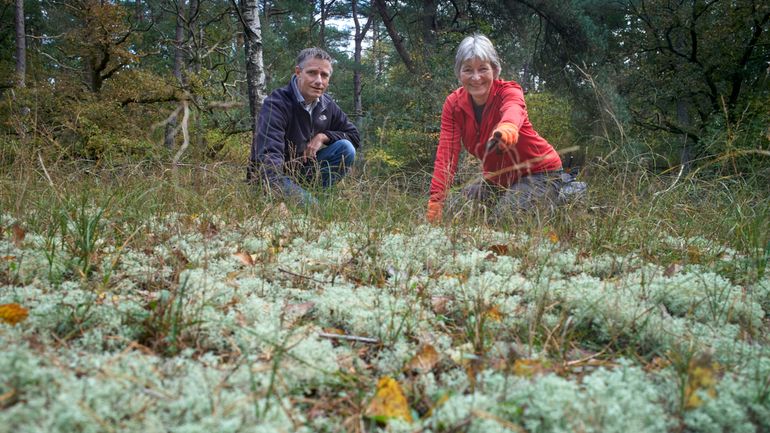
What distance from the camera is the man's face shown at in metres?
4.09

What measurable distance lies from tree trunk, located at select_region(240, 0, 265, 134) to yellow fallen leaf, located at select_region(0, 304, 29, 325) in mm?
3779

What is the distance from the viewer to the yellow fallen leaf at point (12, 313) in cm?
128

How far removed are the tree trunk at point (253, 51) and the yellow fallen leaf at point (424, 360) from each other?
13.3 ft

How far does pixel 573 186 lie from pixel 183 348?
2.57 meters

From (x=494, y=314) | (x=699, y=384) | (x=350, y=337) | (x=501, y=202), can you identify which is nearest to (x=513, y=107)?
(x=501, y=202)

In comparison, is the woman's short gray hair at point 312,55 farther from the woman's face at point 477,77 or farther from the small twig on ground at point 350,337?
the small twig on ground at point 350,337

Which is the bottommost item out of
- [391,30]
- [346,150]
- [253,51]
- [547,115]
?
[346,150]

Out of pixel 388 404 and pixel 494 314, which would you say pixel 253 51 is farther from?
pixel 388 404

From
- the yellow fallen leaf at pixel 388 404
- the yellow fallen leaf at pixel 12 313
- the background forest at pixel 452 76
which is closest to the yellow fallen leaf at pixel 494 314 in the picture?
the yellow fallen leaf at pixel 388 404

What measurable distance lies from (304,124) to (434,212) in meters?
2.05

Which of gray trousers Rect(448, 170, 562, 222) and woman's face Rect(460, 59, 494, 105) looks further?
woman's face Rect(460, 59, 494, 105)

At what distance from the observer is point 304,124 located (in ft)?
14.3

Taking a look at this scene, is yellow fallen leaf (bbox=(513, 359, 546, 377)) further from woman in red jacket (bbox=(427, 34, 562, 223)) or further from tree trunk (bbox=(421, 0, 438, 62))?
tree trunk (bbox=(421, 0, 438, 62))

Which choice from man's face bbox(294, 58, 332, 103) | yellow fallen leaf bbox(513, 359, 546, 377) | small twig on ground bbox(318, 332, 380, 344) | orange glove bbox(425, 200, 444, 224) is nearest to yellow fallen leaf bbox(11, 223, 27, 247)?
small twig on ground bbox(318, 332, 380, 344)
